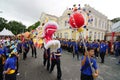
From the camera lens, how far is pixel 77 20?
164 inches

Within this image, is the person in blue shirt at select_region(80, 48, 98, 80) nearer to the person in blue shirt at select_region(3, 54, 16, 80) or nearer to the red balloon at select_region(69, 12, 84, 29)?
the red balloon at select_region(69, 12, 84, 29)

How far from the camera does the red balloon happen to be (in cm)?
416

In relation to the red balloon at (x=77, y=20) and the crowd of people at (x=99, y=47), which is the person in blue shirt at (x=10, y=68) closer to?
the red balloon at (x=77, y=20)

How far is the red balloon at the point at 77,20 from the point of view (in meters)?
4.16

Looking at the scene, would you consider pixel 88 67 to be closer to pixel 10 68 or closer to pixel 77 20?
pixel 77 20

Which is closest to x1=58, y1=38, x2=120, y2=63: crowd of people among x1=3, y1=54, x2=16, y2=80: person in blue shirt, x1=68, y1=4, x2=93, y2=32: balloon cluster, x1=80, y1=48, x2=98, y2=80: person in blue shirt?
x1=68, y1=4, x2=93, y2=32: balloon cluster

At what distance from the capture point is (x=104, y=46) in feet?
33.6

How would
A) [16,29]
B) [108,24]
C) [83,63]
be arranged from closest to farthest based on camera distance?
[83,63] → [108,24] → [16,29]

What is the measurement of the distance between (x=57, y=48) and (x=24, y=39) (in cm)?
562

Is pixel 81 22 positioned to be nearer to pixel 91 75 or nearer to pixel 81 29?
pixel 81 29

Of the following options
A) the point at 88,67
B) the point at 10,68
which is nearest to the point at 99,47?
the point at 88,67

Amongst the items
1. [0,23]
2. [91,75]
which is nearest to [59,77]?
[91,75]

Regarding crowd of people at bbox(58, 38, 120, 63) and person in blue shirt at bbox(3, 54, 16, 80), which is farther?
crowd of people at bbox(58, 38, 120, 63)

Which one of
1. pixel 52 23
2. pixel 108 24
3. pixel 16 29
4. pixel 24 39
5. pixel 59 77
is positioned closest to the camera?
pixel 59 77
